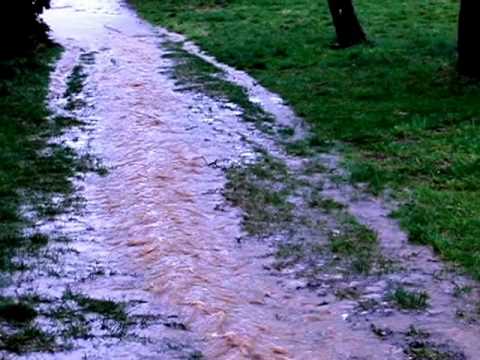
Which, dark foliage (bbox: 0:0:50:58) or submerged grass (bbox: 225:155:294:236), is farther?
dark foliage (bbox: 0:0:50:58)

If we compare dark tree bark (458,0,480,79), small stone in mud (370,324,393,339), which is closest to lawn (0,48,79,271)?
small stone in mud (370,324,393,339)

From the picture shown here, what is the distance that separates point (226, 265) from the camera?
8000mm

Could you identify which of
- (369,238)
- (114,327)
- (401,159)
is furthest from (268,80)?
(114,327)

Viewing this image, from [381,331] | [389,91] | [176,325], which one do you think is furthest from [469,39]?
[176,325]

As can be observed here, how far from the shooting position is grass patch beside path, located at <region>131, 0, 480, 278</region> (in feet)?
30.8

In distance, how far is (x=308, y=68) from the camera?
61.0 feet

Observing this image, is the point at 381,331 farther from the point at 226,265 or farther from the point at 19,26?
the point at 19,26

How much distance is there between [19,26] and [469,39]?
36.7ft

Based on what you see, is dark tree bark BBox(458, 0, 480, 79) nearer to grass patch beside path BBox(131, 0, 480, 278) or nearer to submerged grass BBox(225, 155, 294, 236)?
grass patch beside path BBox(131, 0, 480, 278)

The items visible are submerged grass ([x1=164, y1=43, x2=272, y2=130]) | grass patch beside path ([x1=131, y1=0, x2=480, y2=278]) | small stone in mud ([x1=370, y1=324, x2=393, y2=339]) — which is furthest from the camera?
submerged grass ([x1=164, y1=43, x2=272, y2=130])

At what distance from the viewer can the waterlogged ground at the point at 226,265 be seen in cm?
635

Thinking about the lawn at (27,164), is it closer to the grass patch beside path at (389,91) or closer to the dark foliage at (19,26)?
the dark foliage at (19,26)

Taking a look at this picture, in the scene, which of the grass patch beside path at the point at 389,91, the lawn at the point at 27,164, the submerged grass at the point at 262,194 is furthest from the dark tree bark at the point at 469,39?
the lawn at the point at 27,164

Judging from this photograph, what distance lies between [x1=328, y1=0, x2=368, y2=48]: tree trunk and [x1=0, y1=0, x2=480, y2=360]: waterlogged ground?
757 cm
